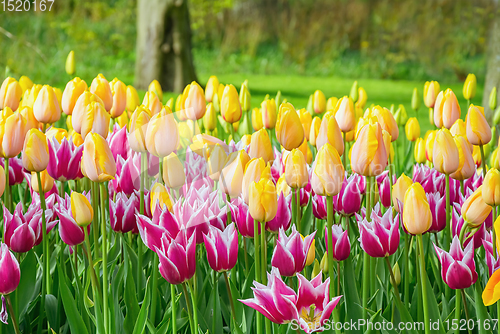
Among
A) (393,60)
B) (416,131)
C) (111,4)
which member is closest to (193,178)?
(416,131)

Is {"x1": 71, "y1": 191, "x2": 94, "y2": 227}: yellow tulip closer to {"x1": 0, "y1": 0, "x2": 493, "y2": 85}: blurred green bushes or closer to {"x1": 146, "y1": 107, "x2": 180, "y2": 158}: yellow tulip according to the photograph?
{"x1": 146, "y1": 107, "x2": 180, "y2": 158}: yellow tulip

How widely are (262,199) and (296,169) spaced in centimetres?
26

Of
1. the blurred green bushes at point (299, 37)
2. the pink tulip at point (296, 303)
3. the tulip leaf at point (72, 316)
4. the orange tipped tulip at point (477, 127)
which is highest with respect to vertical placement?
the blurred green bushes at point (299, 37)

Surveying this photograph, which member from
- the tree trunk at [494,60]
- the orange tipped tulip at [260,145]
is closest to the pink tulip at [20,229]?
the orange tipped tulip at [260,145]

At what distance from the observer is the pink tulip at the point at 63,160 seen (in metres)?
1.53

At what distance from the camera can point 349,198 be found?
1.58m

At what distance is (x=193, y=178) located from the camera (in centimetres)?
164

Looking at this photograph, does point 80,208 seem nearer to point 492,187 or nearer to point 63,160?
point 63,160

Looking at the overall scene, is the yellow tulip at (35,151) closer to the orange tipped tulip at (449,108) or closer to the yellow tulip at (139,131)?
the yellow tulip at (139,131)

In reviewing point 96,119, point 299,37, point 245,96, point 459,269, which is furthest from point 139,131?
point 299,37

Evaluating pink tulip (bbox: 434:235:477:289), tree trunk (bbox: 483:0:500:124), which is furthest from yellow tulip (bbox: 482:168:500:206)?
tree trunk (bbox: 483:0:500:124)

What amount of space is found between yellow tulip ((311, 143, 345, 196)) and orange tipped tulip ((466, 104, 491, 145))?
1.99 ft

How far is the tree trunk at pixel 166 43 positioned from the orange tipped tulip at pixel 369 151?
6.12 metres

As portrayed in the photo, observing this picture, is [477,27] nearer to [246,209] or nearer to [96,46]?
[96,46]
